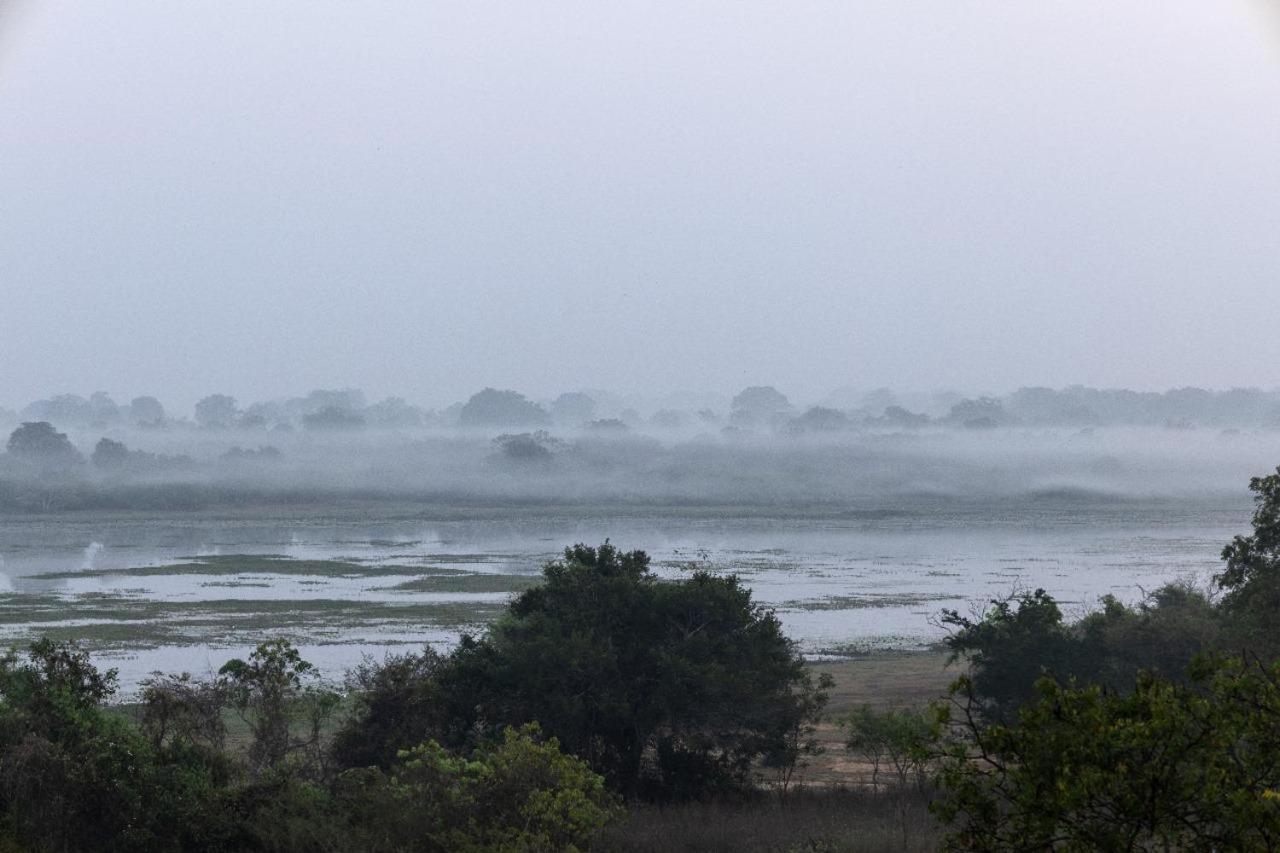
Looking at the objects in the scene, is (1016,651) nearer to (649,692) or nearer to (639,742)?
(649,692)

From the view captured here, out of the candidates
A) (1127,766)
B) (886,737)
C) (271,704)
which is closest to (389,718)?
(271,704)

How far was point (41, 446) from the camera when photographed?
159250mm

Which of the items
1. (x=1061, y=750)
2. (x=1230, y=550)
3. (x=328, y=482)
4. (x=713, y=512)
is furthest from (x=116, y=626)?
(x=328, y=482)

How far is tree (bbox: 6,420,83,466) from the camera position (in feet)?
515

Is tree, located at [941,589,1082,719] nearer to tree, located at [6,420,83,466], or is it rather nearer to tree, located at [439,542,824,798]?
tree, located at [439,542,824,798]

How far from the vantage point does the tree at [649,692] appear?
84.9 feet

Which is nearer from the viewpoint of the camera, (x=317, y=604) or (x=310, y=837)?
(x=310, y=837)

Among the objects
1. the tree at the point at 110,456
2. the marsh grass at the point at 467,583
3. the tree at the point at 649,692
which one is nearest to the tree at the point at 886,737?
the tree at the point at 649,692

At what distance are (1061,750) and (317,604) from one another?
5167 centimetres

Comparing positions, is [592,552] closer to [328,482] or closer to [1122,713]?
[1122,713]

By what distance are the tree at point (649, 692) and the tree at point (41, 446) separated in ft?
468

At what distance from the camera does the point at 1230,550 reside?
93.1 feet

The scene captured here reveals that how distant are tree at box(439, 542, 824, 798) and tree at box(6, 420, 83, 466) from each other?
143 metres

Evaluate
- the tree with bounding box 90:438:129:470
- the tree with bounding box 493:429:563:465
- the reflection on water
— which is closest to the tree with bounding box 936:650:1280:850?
the reflection on water
